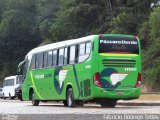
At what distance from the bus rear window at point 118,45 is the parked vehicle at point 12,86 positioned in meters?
27.0

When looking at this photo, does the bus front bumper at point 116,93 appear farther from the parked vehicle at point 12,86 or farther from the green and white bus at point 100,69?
the parked vehicle at point 12,86

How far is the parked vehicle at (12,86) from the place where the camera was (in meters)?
51.3

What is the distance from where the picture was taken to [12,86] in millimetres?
53344

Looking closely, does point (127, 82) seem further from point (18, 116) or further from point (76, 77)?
point (18, 116)

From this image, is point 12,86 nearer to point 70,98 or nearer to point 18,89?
point 18,89

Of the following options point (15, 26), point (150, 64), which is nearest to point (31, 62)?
point (150, 64)

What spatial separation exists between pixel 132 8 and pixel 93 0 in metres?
6.95

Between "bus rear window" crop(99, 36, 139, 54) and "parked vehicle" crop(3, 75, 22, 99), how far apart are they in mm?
26966

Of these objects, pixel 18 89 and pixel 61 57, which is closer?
pixel 61 57

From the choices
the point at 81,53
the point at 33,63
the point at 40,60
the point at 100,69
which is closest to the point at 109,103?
the point at 100,69

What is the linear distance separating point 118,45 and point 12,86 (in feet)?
100

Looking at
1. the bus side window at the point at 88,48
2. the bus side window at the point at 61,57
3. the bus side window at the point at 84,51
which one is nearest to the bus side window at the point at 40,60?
the bus side window at the point at 61,57

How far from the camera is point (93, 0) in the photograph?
200 feet

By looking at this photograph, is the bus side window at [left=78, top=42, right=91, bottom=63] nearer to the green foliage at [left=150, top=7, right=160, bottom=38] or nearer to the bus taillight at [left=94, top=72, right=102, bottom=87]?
the bus taillight at [left=94, top=72, right=102, bottom=87]
